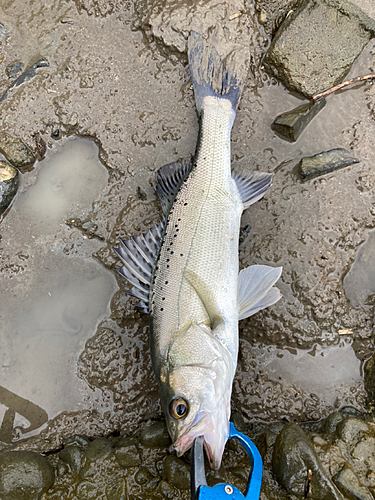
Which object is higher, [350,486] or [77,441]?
[350,486]

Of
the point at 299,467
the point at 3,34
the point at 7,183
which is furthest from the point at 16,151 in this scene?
the point at 299,467

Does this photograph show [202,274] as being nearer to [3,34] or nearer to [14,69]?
[14,69]

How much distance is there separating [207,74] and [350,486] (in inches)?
137

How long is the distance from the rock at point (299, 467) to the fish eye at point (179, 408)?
33.9 inches

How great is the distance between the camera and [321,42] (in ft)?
10.4

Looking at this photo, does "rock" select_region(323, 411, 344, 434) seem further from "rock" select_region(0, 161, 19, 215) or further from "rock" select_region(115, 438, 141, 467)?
"rock" select_region(0, 161, 19, 215)

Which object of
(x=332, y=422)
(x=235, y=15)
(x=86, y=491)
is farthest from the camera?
(x=235, y=15)

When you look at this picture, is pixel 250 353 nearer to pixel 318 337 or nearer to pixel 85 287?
pixel 318 337

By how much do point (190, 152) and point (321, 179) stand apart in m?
1.27

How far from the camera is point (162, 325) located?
2502mm

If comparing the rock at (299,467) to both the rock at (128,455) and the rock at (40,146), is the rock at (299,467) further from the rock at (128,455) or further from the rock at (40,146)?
the rock at (40,146)

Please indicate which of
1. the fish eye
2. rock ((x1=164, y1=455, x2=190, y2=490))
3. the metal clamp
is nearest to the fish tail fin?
the fish eye

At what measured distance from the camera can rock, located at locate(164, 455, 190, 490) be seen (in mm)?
2510

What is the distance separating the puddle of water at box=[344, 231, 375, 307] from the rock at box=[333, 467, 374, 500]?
132 cm
